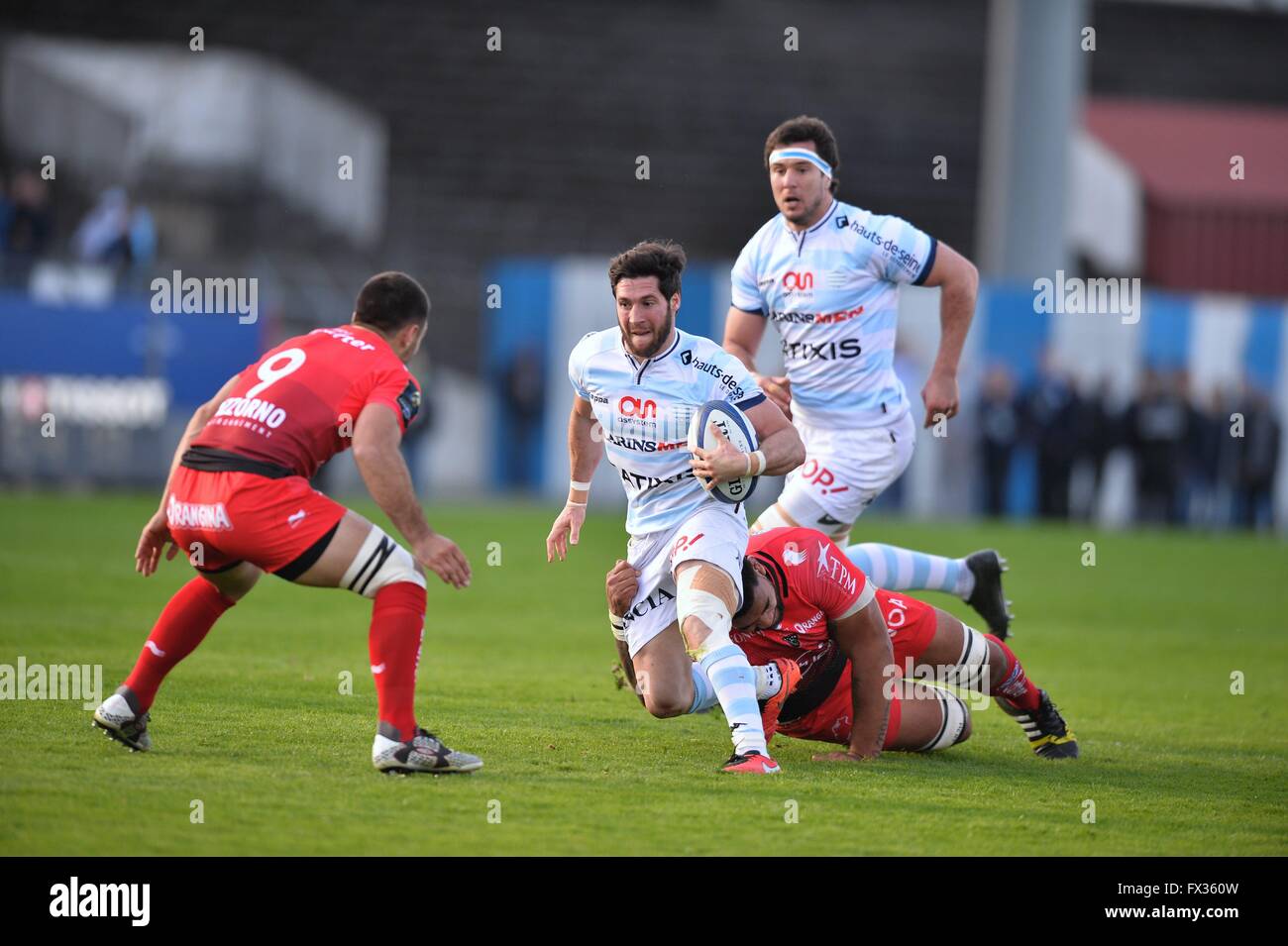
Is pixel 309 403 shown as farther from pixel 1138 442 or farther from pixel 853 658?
pixel 1138 442

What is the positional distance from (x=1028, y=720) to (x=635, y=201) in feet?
84.0

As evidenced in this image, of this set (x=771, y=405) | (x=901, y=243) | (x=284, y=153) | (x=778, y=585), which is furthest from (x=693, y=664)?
(x=284, y=153)

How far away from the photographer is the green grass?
580 cm

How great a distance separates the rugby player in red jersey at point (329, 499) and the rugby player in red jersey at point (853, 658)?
1269 mm

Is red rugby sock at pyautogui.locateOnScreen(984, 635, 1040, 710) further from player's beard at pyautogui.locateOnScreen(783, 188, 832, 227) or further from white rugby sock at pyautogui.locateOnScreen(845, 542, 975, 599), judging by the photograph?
player's beard at pyautogui.locateOnScreen(783, 188, 832, 227)

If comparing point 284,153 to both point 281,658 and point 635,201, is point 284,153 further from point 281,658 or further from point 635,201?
point 281,658

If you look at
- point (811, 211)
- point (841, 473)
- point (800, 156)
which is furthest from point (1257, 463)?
point (800, 156)

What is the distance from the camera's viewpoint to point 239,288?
24531 millimetres

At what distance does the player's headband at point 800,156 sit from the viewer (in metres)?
8.55

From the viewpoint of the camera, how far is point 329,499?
6535 mm

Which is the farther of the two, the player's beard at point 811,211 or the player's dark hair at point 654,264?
the player's beard at point 811,211

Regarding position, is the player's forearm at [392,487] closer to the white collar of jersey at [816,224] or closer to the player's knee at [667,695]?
the player's knee at [667,695]

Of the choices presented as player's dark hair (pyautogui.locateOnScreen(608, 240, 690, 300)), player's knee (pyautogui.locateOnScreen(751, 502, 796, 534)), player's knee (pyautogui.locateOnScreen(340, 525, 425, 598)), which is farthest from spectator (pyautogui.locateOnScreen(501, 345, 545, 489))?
player's knee (pyautogui.locateOnScreen(340, 525, 425, 598))

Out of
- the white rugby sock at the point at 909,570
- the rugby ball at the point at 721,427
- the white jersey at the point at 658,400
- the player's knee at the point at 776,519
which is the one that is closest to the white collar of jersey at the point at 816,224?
the player's knee at the point at 776,519
